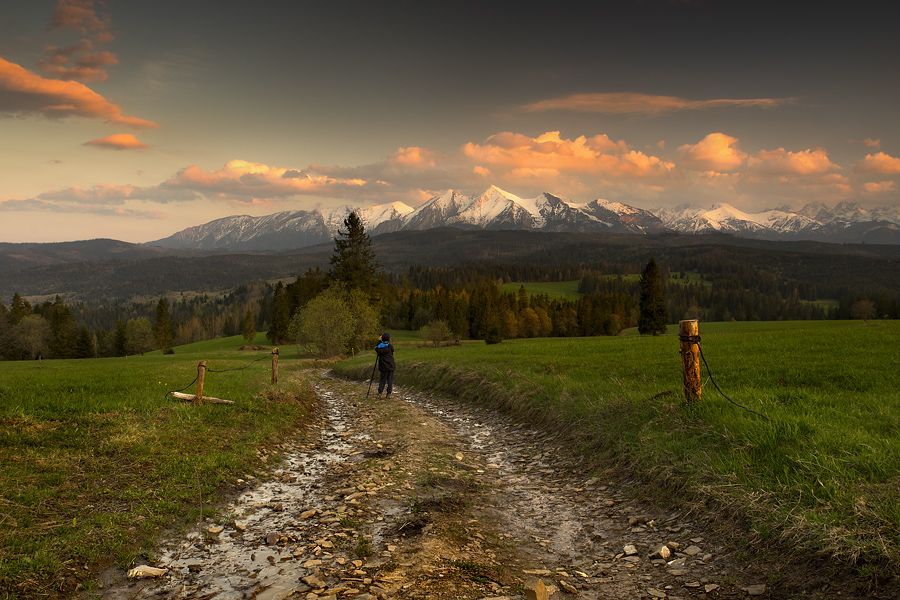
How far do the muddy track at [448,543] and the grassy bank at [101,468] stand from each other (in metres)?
0.77

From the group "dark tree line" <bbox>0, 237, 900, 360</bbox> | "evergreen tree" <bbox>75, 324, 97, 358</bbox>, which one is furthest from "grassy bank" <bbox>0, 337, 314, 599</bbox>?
"evergreen tree" <bbox>75, 324, 97, 358</bbox>

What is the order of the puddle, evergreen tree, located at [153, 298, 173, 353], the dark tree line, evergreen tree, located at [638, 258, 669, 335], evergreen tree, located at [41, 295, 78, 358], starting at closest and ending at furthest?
the puddle < the dark tree line < evergreen tree, located at [638, 258, 669, 335] < evergreen tree, located at [41, 295, 78, 358] < evergreen tree, located at [153, 298, 173, 353]

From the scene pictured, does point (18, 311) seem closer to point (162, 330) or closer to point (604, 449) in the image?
point (162, 330)

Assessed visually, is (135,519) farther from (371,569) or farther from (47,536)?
(371,569)

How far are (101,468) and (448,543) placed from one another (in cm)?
822

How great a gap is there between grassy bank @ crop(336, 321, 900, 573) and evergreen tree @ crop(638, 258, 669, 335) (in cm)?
5681

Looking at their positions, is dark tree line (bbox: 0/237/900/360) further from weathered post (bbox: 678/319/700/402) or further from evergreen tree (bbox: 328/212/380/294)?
weathered post (bbox: 678/319/700/402)

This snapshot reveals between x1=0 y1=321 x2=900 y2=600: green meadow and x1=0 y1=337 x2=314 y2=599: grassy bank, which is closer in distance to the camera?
x1=0 y1=321 x2=900 y2=600: green meadow

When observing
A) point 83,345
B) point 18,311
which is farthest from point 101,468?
point 18,311

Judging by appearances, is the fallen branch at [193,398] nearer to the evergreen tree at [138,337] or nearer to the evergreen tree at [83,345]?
the evergreen tree at [83,345]

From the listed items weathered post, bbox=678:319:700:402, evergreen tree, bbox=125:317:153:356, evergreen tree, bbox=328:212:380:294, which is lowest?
evergreen tree, bbox=125:317:153:356

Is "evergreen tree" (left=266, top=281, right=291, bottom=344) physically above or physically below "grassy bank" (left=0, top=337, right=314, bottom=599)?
below

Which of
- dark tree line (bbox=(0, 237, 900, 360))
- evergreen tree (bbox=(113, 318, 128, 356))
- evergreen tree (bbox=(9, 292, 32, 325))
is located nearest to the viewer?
dark tree line (bbox=(0, 237, 900, 360))

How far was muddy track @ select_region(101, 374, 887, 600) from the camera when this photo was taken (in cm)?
605
